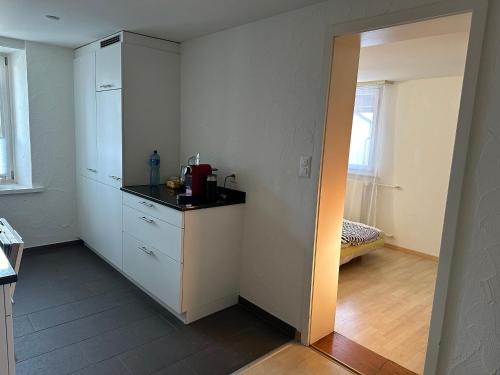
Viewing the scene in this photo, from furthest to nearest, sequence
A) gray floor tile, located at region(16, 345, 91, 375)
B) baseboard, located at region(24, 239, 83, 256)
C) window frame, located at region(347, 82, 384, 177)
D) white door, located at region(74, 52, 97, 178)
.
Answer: window frame, located at region(347, 82, 384, 177) → baseboard, located at region(24, 239, 83, 256) → white door, located at region(74, 52, 97, 178) → gray floor tile, located at region(16, 345, 91, 375)

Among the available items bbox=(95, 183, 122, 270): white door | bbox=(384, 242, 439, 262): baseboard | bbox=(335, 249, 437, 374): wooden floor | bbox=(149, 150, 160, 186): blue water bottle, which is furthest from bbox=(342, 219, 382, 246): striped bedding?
bbox=(95, 183, 122, 270): white door

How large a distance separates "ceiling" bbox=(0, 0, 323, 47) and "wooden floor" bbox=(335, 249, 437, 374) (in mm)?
2240

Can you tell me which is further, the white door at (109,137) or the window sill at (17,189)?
the window sill at (17,189)

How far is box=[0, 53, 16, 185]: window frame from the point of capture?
3.68 m

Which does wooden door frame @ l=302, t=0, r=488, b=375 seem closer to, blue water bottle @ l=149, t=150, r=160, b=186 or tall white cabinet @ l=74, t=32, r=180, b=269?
tall white cabinet @ l=74, t=32, r=180, b=269

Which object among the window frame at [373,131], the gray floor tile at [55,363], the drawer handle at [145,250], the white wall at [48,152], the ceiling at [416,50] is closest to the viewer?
the ceiling at [416,50]

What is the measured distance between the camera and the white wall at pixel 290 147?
1.53 metres

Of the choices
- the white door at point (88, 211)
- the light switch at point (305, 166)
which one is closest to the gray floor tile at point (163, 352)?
the light switch at point (305, 166)

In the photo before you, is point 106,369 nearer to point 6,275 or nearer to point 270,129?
point 6,275

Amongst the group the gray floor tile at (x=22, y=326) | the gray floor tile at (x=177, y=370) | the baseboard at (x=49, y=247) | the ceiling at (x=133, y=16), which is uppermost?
the ceiling at (x=133, y=16)

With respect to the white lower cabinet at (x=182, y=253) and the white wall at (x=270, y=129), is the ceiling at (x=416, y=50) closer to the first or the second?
the white wall at (x=270, y=129)

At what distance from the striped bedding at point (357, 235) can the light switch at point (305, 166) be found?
1.61m

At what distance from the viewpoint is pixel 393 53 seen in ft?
9.89

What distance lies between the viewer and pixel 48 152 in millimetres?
3697
